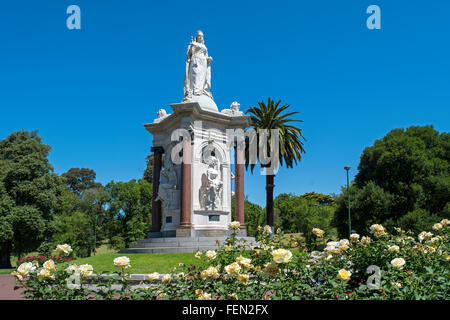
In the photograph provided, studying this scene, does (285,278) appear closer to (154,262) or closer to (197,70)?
(154,262)

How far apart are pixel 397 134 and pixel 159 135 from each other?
26.3 metres

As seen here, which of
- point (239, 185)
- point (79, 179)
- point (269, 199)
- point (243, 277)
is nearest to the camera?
point (243, 277)

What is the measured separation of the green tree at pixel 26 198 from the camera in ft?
102

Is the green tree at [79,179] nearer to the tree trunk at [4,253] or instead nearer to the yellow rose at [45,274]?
the tree trunk at [4,253]

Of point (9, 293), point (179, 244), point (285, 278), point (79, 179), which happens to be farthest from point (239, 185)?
point (79, 179)

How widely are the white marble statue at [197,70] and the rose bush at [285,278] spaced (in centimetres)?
1595

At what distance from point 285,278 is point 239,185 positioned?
1598 cm

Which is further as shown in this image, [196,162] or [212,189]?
[196,162]

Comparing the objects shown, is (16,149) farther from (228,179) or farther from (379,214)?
(379,214)

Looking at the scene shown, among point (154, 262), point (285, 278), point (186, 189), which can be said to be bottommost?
point (154, 262)

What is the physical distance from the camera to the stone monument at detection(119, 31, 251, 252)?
1827 centimetres

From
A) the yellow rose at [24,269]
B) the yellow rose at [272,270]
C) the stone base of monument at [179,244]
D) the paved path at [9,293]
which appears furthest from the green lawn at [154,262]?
the yellow rose at [272,270]

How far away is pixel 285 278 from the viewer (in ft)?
14.9
